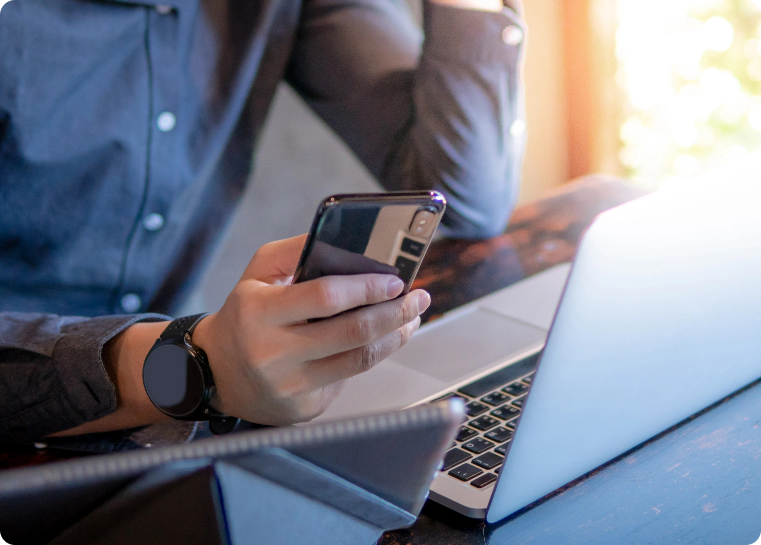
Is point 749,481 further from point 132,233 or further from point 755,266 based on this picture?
point 132,233

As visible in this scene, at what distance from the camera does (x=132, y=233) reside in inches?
35.6

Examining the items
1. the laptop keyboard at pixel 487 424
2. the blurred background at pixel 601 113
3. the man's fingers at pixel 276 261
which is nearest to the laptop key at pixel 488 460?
the laptop keyboard at pixel 487 424

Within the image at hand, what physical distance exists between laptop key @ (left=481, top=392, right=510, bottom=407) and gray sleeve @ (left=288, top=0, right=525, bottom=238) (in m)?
0.46

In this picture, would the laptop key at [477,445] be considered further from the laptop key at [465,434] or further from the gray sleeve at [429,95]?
the gray sleeve at [429,95]

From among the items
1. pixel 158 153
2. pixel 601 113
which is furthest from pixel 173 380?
pixel 601 113

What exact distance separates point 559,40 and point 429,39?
1.92 metres

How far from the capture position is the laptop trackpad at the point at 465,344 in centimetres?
67

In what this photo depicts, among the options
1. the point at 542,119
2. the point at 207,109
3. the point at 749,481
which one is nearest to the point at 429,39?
the point at 207,109

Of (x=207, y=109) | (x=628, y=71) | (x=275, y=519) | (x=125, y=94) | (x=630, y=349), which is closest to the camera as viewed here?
(x=275, y=519)

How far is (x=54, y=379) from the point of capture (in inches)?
22.8

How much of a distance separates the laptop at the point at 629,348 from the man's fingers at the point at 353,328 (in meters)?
0.10

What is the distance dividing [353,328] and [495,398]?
19 cm

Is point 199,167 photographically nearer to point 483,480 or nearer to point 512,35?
point 512,35

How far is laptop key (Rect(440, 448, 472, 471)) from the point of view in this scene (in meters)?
0.48
